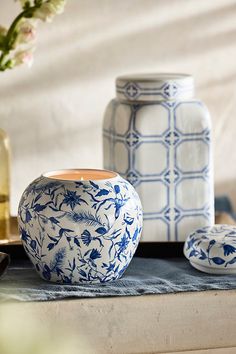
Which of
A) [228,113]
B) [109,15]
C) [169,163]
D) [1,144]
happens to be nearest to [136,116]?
[169,163]

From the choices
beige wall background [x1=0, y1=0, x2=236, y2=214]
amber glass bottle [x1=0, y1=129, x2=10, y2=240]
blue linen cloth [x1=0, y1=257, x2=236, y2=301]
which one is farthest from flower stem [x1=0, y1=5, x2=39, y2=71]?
beige wall background [x1=0, y1=0, x2=236, y2=214]

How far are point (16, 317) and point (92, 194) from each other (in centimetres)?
18

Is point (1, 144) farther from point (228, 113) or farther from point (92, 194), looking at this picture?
point (228, 113)

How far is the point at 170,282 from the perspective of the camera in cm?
113

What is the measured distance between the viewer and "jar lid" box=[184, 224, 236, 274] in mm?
1153

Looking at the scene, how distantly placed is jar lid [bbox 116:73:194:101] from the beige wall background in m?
0.44

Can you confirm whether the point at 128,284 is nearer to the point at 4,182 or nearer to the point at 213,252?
the point at 213,252

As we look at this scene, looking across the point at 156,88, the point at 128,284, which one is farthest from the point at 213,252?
the point at 156,88

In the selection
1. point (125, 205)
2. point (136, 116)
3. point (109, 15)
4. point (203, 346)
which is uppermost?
point (109, 15)

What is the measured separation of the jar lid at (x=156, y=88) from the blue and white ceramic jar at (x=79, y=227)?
216 millimetres

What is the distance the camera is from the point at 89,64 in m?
1.75

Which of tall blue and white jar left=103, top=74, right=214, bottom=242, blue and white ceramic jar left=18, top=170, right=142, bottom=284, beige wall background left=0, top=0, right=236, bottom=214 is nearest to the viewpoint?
blue and white ceramic jar left=18, top=170, right=142, bottom=284

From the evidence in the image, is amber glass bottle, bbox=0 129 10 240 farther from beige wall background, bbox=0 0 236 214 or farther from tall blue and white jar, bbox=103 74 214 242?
beige wall background, bbox=0 0 236 214

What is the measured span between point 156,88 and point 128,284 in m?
0.32
